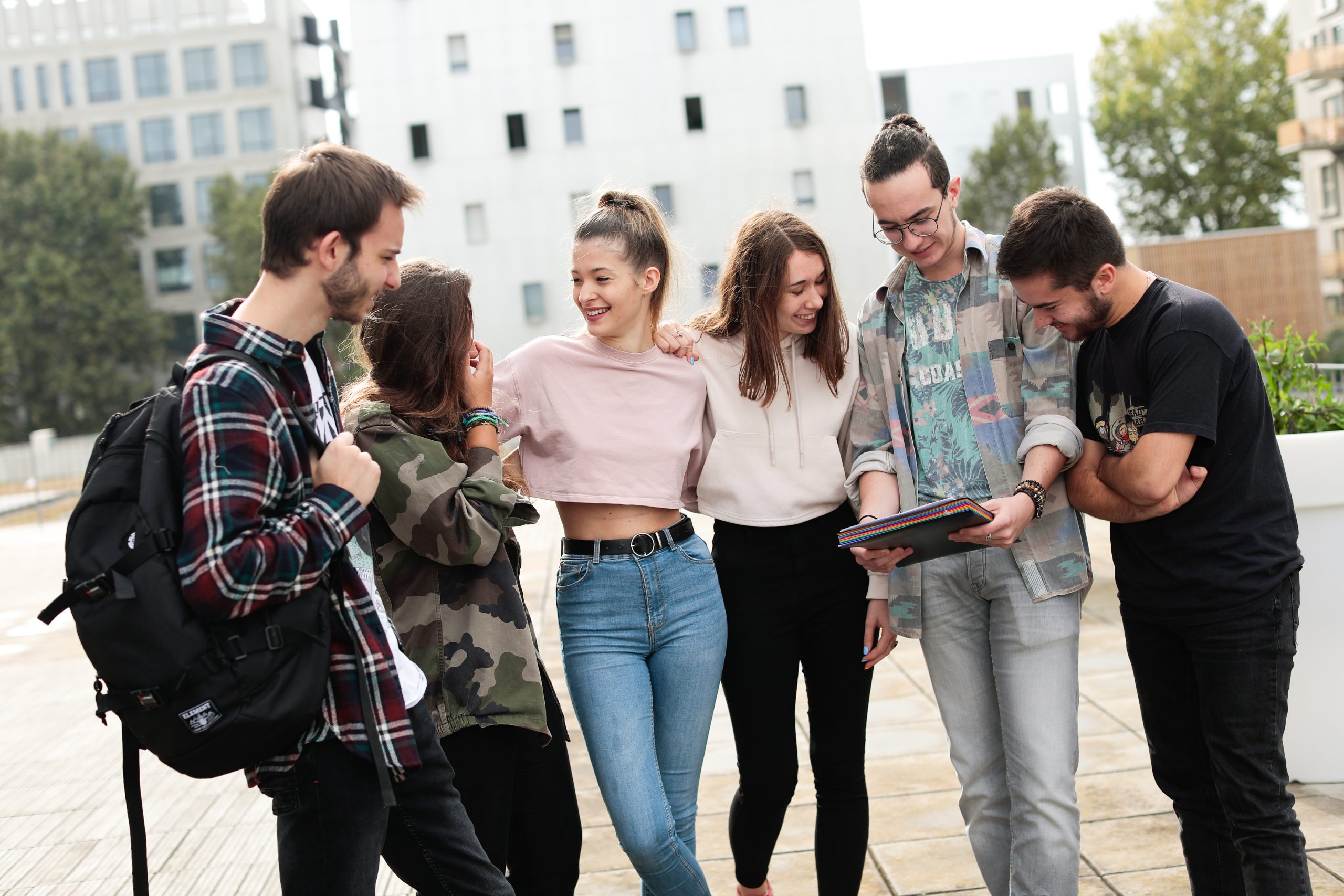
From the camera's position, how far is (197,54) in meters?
56.1

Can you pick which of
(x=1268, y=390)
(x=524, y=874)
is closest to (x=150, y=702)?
(x=524, y=874)

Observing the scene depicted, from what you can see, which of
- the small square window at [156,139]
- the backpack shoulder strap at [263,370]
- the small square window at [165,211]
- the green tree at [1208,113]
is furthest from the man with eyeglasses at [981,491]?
the small square window at [156,139]

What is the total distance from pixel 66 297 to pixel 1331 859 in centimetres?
5452

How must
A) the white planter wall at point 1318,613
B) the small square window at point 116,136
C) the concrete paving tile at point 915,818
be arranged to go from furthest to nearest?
the small square window at point 116,136 < the concrete paving tile at point 915,818 < the white planter wall at point 1318,613

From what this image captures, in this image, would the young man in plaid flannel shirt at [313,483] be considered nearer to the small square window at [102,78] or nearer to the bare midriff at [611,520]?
the bare midriff at [611,520]

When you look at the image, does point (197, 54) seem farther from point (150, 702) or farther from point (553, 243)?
point (150, 702)

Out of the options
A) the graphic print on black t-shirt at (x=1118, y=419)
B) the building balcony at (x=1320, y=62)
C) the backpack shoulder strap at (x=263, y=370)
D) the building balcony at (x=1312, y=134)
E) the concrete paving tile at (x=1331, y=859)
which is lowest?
the concrete paving tile at (x=1331, y=859)

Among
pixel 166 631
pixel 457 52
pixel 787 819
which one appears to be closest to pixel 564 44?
pixel 457 52

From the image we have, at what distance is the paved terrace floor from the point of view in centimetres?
362

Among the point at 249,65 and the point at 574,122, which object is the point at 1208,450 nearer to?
the point at 574,122

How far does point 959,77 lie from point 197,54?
3456cm

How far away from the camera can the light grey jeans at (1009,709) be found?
279 cm

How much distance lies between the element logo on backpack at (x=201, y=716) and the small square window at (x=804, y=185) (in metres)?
37.6

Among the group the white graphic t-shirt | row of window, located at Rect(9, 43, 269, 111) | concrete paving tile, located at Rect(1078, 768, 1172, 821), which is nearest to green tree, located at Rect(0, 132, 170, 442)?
row of window, located at Rect(9, 43, 269, 111)
